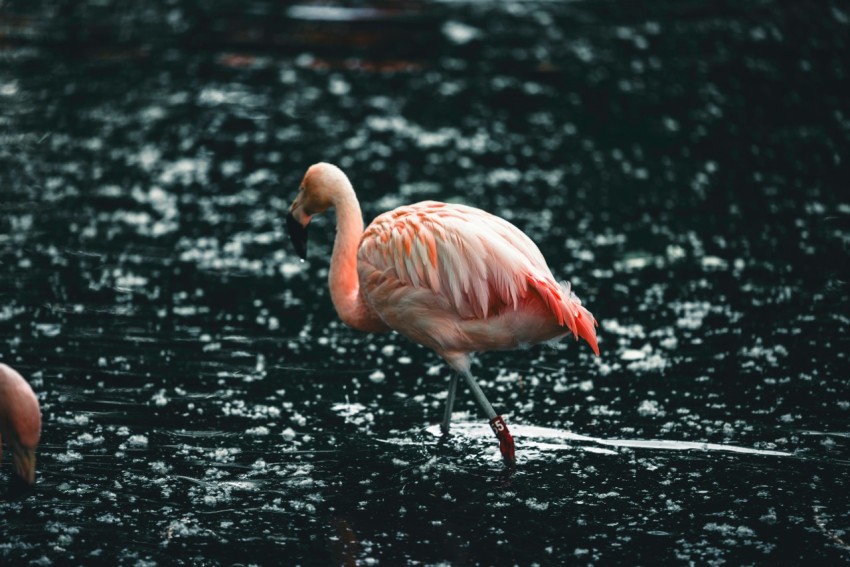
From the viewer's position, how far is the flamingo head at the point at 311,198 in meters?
5.49

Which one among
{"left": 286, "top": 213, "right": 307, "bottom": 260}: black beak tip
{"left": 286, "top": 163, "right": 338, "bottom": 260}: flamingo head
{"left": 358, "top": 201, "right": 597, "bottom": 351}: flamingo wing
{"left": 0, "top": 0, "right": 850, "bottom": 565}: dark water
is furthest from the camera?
{"left": 286, "top": 213, "right": 307, "bottom": 260}: black beak tip

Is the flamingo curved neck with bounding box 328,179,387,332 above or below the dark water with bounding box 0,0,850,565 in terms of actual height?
above

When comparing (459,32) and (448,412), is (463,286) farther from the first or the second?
(459,32)

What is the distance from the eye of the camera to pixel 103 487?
185 inches

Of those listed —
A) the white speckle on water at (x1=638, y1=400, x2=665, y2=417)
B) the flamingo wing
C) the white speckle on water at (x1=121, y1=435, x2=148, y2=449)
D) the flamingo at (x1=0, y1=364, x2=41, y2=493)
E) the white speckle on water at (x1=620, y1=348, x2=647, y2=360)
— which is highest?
the flamingo wing

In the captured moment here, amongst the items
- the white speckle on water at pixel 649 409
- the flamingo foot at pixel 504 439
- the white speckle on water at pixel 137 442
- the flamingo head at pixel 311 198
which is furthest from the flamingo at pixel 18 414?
the white speckle on water at pixel 649 409

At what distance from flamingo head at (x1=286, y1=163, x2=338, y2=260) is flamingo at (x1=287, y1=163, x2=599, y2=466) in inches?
13.0

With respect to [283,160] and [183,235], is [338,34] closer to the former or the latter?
[283,160]

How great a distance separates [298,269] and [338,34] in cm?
697

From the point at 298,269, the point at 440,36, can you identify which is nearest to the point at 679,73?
the point at 440,36

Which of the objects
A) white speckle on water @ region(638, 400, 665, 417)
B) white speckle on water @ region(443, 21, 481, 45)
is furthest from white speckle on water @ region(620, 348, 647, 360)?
white speckle on water @ region(443, 21, 481, 45)

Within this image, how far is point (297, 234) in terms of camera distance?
227 inches

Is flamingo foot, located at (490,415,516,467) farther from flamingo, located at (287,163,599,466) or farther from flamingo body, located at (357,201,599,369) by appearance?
flamingo body, located at (357,201,599,369)

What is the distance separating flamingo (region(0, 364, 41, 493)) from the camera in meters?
4.26
